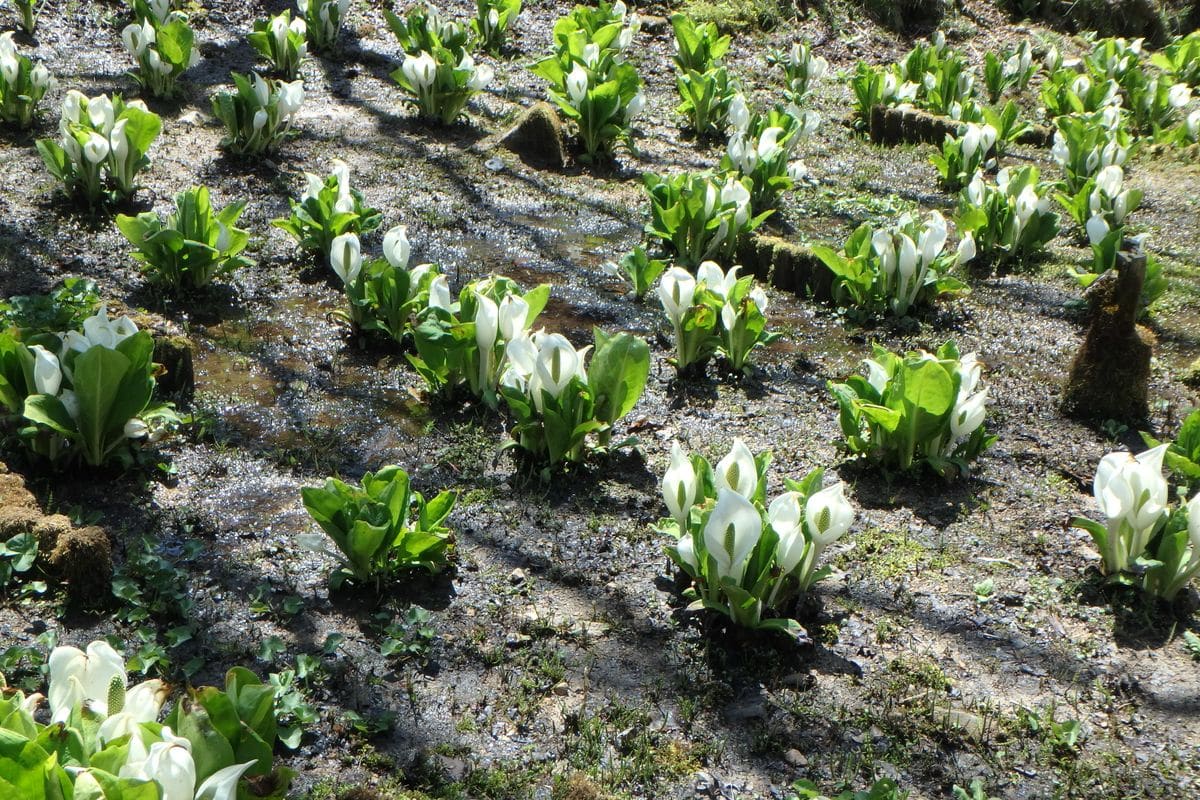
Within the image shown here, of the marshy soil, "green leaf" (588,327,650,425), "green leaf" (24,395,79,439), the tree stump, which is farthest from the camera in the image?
the tree stump

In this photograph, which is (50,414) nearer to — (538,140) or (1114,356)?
(1114,356)

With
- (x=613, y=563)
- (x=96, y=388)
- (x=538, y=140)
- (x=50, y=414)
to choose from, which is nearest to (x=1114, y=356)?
(x=613, y=563)

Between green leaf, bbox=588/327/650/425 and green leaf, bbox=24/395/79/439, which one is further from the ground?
green leaf, bbox=588/327/650/425

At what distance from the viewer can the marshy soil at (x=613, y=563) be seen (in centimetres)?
283

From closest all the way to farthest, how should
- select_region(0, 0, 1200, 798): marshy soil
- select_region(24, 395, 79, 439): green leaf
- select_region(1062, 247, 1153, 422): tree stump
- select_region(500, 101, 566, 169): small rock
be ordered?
select_region(0, 0, 1200, 798): marshy soil, select_region(24, 395, 79, 439): green leaf, select_region(1062, 247, 1153, 422): tree stump, select_region(500, 101, 566, 169): small rock

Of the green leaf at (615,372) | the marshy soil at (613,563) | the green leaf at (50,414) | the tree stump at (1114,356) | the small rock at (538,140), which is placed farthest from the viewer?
the small rock at (538,140)

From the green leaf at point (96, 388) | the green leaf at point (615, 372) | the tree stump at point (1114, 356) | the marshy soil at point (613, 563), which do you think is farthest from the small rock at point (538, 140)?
the green leaf at point (96, 388)

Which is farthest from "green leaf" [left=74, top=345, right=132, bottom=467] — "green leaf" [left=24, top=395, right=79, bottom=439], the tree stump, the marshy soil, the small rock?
the small rock

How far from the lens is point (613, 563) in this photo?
Result: 3.57 meters

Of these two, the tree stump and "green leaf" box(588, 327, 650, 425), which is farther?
the tree stump

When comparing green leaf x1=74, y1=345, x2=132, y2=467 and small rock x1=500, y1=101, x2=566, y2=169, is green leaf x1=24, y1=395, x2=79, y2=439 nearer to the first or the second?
green leaf x1=74, y1=345, x2=132, y2=467

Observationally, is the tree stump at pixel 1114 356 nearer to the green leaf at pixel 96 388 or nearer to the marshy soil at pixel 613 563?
the marshy soil at pixel 613 563

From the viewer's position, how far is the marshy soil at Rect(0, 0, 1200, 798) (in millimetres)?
2834

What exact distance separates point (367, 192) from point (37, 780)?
4932 millimetres
